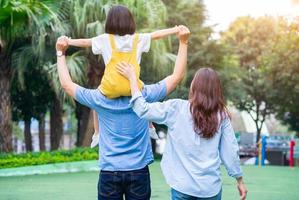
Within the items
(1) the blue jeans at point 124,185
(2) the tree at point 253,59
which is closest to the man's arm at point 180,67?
(1) the blue jeans at point 124,185

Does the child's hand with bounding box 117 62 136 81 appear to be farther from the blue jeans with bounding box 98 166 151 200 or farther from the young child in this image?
the blue jeans with bounding box 98 166 151 200

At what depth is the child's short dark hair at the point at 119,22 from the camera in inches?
135

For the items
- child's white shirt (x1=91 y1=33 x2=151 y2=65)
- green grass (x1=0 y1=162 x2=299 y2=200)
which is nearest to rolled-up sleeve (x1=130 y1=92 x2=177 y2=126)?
child's white shirt (x1=91 y1=33 x2=151 y2=65)

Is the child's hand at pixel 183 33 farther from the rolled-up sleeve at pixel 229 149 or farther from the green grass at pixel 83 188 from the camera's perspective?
the green grass at pixel 83 188

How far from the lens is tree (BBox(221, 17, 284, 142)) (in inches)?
1393

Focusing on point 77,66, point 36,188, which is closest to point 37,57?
point 77,66

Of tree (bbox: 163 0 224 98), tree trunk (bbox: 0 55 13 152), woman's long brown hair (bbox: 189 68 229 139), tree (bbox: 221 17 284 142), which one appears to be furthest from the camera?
tree (bbox: 221 17 284 142)

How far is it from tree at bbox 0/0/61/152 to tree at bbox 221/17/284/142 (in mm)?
18609

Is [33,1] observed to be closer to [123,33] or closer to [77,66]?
[77,66]

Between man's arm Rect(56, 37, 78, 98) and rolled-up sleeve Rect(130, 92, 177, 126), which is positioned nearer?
rolled-up sleeve Rect(130, 92, 177, 126)

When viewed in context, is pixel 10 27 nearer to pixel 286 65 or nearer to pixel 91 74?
pixel 91 74

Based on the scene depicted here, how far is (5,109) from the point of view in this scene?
55.0 feet

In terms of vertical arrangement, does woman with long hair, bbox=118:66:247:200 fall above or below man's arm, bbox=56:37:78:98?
below

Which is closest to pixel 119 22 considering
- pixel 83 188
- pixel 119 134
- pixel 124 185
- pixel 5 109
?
pixel 119 134
